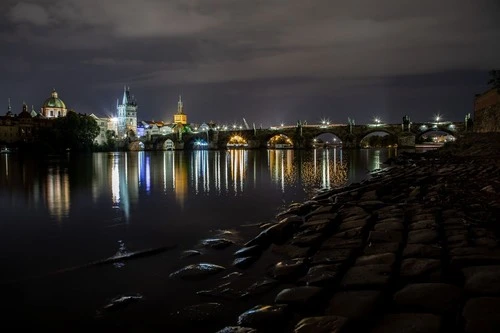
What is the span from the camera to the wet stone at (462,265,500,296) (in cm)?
502

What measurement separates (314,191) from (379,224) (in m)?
14.5

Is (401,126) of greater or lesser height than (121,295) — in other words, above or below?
above

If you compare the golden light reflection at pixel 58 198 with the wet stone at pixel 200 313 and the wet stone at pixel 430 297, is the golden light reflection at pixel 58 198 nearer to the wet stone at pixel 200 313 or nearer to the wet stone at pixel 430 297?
the wet stone at pixel 200 313

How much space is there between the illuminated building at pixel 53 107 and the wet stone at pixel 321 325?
167 m

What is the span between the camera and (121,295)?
7.34m

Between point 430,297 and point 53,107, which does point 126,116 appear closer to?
→ point 53,107

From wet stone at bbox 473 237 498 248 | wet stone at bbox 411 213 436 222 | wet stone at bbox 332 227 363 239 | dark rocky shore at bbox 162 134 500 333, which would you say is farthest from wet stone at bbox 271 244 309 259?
wet stone at bbox 473 237 498 248

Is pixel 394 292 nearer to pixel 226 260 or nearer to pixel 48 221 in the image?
pixel 226 260

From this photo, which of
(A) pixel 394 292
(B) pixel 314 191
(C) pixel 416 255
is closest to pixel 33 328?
(A) pixel 394 292

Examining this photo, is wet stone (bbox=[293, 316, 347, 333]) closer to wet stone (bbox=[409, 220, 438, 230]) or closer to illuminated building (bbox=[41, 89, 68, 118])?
wet stone (bbox=[409, 220, 438, 230])

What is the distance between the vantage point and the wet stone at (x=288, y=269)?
753 centimetres

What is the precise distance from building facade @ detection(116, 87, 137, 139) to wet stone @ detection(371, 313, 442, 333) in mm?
179431

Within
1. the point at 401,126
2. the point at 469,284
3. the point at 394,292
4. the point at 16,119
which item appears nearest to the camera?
the point at 469,284

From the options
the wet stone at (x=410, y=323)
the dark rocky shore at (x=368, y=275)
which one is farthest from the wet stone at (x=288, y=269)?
the wet stone at (x=410, y=323)
